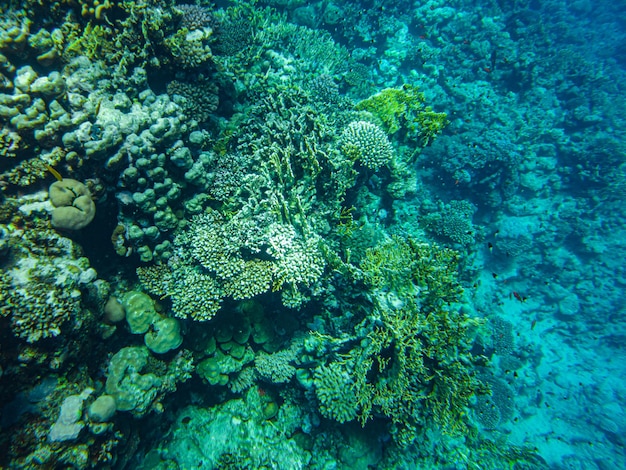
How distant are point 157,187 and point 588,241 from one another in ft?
57.6

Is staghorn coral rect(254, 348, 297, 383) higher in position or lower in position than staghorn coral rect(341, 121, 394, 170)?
lower

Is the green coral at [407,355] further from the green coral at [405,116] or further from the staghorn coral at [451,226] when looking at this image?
the staghorn coral at [451,226]

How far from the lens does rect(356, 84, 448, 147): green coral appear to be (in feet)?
25.8

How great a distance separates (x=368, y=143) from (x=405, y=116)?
2.20m

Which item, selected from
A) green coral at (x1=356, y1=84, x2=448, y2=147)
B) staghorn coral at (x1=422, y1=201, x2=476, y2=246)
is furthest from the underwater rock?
staghorn coral at (x1=422, y1=201, x2=476, y2=246)

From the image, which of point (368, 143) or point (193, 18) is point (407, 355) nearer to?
point (368, 143)

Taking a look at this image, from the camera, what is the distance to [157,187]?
169 inches

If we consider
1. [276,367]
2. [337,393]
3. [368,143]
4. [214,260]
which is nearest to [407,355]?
[337,393]

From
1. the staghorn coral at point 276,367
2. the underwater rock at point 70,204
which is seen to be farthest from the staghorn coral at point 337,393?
the underwater rock at point 70,204

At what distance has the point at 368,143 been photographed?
261 inches

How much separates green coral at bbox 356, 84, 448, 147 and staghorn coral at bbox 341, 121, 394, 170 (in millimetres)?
1329

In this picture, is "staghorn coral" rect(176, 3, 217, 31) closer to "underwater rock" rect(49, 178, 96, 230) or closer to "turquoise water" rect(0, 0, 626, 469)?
"turquoise water" rect(0, 0, 626, 469)

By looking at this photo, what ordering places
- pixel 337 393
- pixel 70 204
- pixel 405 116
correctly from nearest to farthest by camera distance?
pixel 70 204, pixel 337 393, pixel 405 116

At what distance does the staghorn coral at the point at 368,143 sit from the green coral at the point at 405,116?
4.36 feet
